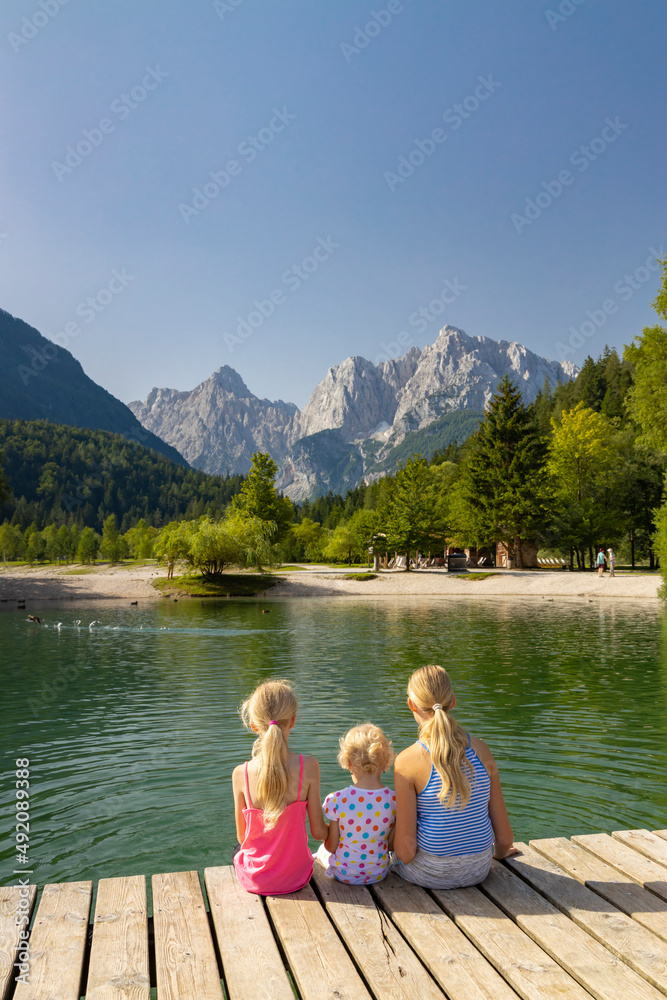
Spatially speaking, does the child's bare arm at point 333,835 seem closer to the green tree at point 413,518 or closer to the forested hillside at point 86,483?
the green tree at point 413,518

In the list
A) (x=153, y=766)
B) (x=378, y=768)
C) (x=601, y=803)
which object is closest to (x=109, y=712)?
(x=153, y=766)

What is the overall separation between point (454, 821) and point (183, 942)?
1.66 m

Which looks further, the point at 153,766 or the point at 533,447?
the point at 533,447

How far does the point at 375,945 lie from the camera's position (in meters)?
3.34

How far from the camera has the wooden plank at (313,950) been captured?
9.82ft

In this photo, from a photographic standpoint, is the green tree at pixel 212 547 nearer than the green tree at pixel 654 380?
No

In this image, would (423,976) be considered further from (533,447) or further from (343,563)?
(343,563)

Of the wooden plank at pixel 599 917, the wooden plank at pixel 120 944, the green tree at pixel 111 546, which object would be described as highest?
the green tree at pixel 111 546

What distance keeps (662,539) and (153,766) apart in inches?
1021

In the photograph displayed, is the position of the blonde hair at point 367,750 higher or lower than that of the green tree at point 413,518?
lower

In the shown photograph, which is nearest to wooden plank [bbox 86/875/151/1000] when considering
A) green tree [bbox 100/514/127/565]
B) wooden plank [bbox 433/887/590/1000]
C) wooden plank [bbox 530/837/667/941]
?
wooden plank [bbox 433/887/590/1000]

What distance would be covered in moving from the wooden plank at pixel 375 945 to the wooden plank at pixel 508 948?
0.37 m

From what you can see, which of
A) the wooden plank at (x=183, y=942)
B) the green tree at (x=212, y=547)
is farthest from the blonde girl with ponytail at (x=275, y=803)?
the green tree at (x=212, y=547)

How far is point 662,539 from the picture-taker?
28484 millimetres
